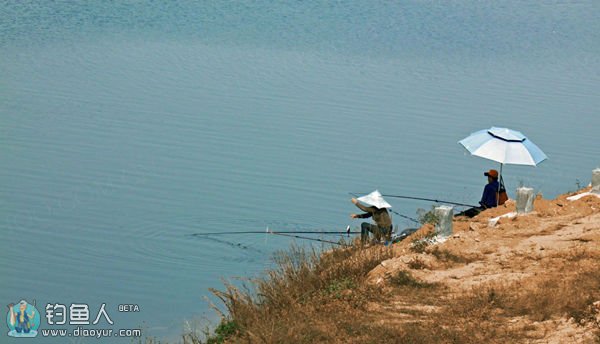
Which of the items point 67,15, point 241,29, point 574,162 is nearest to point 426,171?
point 574,162

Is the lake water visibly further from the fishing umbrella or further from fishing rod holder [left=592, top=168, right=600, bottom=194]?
fishing rod holder [left=592, top=168, right=600, bottom=194]

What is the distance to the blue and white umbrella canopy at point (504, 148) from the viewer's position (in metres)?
14.0

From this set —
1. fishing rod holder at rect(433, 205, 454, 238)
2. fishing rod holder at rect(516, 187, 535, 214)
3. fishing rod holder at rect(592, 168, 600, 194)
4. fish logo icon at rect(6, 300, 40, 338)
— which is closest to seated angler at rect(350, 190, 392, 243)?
fishing rod holder at rect(433, 205, 454, 238)

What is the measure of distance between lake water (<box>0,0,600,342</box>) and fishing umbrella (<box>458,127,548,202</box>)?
2.36 m

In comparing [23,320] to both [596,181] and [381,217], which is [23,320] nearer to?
[381,217]

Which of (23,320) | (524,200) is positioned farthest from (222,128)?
(524,200)

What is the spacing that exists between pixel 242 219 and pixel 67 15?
18.3 meters

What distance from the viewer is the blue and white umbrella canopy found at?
550 inches

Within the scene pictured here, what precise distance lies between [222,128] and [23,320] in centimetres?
895

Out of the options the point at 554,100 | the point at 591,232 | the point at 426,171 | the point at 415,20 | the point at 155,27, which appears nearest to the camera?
the point at 591,232

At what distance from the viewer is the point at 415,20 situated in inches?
1421

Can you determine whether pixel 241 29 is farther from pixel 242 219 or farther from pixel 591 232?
pixel 591 232

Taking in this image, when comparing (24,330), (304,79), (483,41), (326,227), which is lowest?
(24,330)

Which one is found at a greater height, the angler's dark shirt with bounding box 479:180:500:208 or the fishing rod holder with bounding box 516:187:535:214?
the angler's dark shirt with bounding box 479:180:500:208
